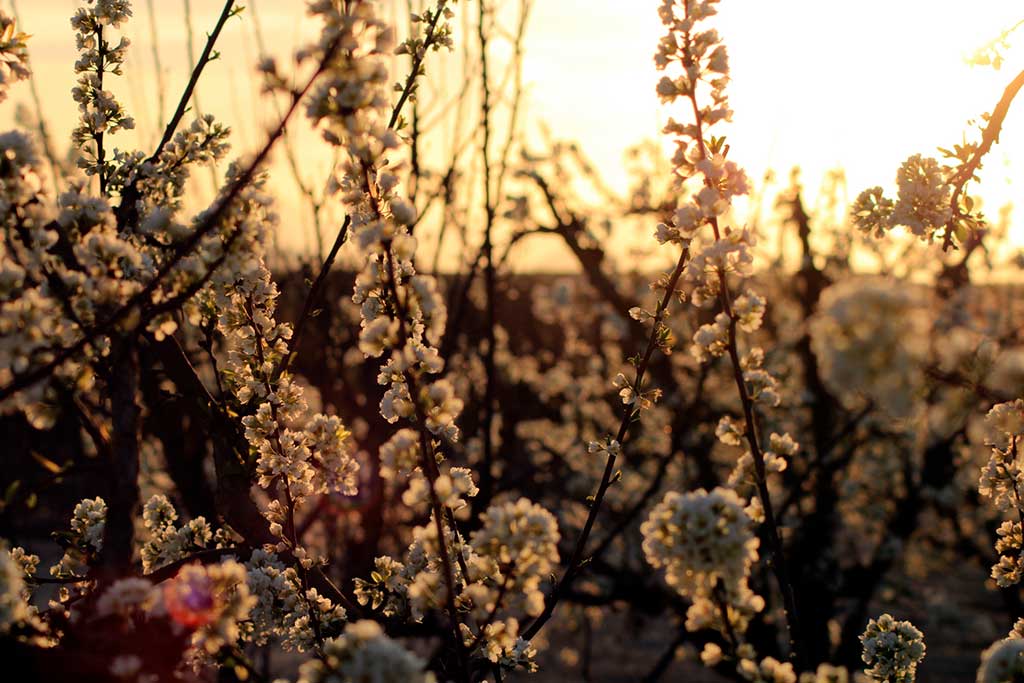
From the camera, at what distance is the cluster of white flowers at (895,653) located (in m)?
2.58

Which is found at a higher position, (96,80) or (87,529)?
(96,80)

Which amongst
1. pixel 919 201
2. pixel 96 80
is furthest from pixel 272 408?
pixel 919 201

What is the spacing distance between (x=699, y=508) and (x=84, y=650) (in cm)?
116

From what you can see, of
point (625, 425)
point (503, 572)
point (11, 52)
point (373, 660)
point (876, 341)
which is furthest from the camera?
point (625, 425)

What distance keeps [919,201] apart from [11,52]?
2.54 metres

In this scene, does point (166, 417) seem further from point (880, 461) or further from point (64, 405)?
point (880, 461)

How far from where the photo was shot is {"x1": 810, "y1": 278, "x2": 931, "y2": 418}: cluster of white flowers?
150 centimetres

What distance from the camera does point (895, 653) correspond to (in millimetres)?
2602

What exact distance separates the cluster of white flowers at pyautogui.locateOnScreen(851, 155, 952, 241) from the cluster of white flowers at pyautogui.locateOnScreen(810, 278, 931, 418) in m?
1.30

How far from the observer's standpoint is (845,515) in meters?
9.70

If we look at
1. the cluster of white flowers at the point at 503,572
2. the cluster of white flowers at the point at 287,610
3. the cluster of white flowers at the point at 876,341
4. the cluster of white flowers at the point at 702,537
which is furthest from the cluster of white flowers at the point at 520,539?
the cluster of white flowers at the point at 287,610

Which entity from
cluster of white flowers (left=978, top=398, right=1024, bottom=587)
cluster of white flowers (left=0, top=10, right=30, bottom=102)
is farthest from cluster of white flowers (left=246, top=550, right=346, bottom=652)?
cluster of white flowers (left=978, top=398, right=1024, bottom=587)

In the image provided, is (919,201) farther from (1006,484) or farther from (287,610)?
(287,610)

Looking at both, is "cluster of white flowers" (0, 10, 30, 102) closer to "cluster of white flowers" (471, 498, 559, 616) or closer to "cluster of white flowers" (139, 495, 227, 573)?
"cluster of white flowers" (139, 495, 227, 573)
